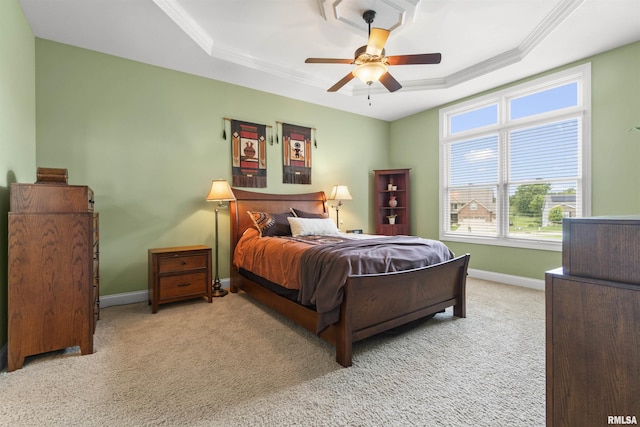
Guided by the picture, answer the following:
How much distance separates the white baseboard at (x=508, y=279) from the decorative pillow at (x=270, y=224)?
9.95ft

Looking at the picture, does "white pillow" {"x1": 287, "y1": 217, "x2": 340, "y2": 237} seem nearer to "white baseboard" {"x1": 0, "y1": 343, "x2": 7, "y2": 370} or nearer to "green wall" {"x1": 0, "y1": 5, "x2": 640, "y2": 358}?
"green wall" {"x1": 0, "y1": 5, "x2": 640, "y2": 358}

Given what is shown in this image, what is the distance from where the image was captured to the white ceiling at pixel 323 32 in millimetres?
2619

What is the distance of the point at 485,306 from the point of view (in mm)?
3135

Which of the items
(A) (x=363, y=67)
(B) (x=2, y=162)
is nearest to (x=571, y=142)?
(A) (x=363, y=67)

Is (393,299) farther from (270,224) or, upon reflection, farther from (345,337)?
(270,224)

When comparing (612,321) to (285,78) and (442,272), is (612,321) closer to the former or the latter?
(442,272)

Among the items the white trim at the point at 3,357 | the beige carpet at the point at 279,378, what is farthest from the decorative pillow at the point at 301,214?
the white trim at the point at 3,357

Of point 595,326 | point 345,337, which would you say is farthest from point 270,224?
point 595,326

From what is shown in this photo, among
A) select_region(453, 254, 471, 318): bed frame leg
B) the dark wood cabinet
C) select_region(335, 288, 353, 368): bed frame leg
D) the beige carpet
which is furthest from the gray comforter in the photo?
the dark wood cabinet

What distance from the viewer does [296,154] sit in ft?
15.1

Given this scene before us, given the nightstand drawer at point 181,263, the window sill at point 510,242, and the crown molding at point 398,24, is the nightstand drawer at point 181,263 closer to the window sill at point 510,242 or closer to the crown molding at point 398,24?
the crown molding at point 398,24

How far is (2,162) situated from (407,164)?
5.30m

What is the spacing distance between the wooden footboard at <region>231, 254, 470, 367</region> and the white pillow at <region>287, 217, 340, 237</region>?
870mm

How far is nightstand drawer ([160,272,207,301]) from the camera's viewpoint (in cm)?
302
